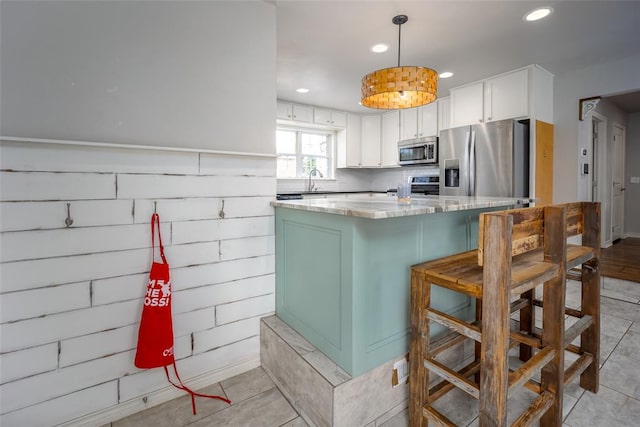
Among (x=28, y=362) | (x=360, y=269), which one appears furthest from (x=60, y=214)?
(x=360, y=269)

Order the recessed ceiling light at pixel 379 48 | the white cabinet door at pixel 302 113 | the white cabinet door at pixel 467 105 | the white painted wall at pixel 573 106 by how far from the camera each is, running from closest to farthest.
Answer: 1. the recessed ceiling light at pixel 379 48
2. the white painted wall at pixel 573 106
3. the white cabinet door at pixel 467 105
4. the white cabinet door at pixel 302 113

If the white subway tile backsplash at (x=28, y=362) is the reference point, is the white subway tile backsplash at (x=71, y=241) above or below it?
above

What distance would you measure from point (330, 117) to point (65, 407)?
471 centimetres

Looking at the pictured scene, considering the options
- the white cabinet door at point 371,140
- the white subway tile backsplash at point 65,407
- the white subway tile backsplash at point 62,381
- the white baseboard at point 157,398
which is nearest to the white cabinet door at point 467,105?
the white cabinet door at point 371,140

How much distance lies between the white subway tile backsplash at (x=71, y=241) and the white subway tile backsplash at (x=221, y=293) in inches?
12.7

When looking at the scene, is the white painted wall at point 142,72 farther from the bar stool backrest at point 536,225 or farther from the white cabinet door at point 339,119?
the white cabinet door at point 339,119

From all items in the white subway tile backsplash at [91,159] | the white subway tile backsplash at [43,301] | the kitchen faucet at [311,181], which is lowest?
the white subway tile backsplash at [43,301]

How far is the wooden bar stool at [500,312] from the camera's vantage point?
104 cm

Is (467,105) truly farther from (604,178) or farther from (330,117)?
(604,178)

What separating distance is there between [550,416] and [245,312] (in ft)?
5.15

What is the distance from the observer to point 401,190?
2.14m

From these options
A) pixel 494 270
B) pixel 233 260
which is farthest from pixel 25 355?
pixel 494 270

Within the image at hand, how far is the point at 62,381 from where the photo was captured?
54.0 inches

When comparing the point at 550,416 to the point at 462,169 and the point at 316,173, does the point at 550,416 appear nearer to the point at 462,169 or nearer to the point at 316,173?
the point at 462,169
